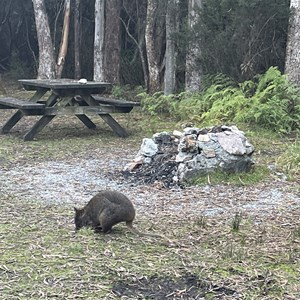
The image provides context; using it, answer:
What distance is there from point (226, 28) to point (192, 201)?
6.86 meters

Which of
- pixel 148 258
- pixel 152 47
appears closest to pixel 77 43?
pixel 152 47

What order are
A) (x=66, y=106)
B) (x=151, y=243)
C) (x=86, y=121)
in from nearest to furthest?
(x=151, y=243), (x=66, y=106), (x=86, y=121)

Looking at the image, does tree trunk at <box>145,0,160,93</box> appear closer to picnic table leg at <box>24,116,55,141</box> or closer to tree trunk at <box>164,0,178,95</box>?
tree trunk at <box>164,0,178,95</box>

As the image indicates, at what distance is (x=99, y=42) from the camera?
16672 millimetres

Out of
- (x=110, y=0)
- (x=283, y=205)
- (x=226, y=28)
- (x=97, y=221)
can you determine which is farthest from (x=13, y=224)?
(x=110, y=0)

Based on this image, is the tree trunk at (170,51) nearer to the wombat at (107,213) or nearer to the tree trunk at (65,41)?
the tree trunk at (65,41)

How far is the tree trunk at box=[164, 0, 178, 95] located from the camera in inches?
554

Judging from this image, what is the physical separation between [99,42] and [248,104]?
21.8 ft

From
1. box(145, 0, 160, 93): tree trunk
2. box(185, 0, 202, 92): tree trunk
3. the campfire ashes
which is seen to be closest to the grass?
the campfire ashes

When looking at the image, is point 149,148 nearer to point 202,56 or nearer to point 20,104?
point 20,104

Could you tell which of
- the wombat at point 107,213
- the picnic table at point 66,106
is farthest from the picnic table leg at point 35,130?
the wombat at point 107,213

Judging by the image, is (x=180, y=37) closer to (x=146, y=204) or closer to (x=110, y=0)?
(x=110, y=0)

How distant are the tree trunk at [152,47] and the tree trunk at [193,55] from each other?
5.99 ft

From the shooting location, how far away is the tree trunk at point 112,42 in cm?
1711
